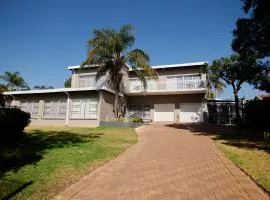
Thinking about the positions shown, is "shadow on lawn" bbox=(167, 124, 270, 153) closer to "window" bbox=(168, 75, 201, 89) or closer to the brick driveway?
the brick driveway

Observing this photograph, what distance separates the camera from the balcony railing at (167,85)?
22.1 meters

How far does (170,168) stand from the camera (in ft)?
20.6

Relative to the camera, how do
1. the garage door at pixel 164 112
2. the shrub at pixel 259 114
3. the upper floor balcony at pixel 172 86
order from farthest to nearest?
the garage door at pixel 164 112, the upper floor balcony at pixel 172 86, the shrub at pixel 259 114

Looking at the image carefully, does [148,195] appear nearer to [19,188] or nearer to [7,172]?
[19,188]

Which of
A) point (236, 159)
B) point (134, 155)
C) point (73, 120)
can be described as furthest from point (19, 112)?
point (73, 120)

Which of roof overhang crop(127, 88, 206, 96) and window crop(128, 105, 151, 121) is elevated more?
roof overhang crop(127, 88, 206, 96)

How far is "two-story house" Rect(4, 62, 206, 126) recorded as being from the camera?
2016cm

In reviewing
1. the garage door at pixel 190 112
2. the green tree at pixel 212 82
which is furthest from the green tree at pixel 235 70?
the garage door at pixel 190 112

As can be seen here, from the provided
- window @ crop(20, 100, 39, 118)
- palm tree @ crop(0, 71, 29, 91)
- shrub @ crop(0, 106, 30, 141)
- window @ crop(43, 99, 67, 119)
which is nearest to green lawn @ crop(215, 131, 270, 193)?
shrub @ crop(0, 106, 30, 141)

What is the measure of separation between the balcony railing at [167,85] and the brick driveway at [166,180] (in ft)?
49.0

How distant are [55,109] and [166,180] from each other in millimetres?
18643

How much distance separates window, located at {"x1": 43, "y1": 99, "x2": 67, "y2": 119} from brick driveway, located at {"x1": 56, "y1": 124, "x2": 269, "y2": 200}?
1511 cm

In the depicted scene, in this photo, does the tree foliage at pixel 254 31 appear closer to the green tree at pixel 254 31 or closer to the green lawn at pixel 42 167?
the green tree at pixel 254 31

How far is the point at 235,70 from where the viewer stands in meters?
19.1
